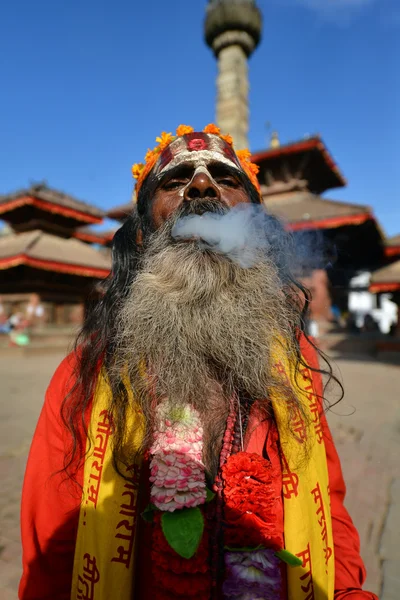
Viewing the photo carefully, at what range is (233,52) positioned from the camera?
674 inches

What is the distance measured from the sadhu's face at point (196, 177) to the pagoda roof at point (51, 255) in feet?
39.5

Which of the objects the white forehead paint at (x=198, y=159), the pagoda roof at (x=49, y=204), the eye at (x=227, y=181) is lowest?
the eye at (x=227, y=181)

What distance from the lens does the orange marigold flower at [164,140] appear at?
175 cm

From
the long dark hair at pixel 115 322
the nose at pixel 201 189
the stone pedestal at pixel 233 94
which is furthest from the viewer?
the stone pedestal at pixel 233 94

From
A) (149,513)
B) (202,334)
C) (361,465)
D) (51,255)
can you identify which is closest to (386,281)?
(361,465)

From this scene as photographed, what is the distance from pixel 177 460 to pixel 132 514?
0.70 feet

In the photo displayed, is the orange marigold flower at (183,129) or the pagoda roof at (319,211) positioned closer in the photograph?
the orange marigold flower at (183,129)

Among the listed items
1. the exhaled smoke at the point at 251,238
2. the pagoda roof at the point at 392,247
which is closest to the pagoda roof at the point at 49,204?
the pagoda roof at the point at 392,247

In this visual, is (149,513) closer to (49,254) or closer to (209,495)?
(209,495)

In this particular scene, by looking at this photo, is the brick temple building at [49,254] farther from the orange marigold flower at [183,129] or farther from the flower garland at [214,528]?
the flower garland at [214,528]

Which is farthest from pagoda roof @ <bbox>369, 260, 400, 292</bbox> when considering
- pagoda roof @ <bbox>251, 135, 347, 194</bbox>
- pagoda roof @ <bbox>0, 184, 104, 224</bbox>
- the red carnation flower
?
pagoda roof @ <bbox>0, 184, 104, 224</bbox>

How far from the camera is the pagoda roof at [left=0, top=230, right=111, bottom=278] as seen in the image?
493 inches

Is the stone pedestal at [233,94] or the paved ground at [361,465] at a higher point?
the stone pedestal at [233,94]

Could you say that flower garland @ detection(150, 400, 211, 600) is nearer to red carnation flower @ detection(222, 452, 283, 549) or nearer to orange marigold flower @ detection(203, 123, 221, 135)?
red carnation flower @ detection(222, 452, 283, 549)
